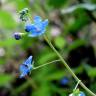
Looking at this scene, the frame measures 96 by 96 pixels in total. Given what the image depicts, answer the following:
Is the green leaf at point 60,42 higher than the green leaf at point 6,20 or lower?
lower

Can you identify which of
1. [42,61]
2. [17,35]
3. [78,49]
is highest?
[17,35]

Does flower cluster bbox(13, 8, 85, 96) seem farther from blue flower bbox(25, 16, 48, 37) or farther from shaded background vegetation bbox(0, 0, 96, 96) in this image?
shaded background vegetation bbox(0, 0, 96, 96)

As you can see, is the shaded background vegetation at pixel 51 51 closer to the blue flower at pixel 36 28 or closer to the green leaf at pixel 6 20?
the green leaf at pixel 6 20

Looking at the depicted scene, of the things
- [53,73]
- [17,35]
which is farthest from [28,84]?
[17,35]

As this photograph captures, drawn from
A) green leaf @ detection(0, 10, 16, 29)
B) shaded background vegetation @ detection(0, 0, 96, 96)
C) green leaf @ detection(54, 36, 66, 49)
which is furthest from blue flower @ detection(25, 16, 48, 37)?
green leaf @ detection(0, 10, 16, 29)

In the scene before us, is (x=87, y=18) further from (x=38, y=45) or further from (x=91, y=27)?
(x=38, y=45)

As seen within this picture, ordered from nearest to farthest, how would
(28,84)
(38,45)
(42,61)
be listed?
(42,61), (28,84), (38,45)

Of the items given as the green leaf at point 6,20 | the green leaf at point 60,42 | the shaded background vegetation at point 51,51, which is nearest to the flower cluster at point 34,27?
the shaded background vegetation at point 51,51

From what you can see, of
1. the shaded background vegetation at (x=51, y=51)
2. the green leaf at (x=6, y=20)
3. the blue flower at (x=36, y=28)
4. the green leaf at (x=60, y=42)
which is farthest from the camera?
the green leaf at (x=6, y=20)
